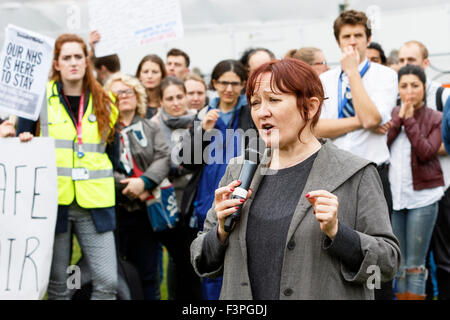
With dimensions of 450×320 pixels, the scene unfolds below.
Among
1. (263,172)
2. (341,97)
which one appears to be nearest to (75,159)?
(341,97)

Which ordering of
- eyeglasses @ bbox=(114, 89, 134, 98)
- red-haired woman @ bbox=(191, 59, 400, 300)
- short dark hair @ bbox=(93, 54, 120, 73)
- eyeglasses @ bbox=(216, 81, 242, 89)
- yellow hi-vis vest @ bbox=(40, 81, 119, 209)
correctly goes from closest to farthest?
red-haired woman @ bbox=(191, 59, 400, 300)
yellow hi-vis vest @ bbox=(40, 81, 119, 209)
eyeglasses @ bbox=(216, 81, 242, 89)
eyeglasses @ bbox=(114, 89, 134, 98)
short dark hair @ bbox=(93, 54, 120, 73)

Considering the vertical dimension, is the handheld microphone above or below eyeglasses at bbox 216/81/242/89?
below

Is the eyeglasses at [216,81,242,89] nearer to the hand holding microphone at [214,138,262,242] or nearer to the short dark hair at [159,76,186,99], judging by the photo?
the short dark hair at [159,76,186,99]

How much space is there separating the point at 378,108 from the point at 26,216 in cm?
235

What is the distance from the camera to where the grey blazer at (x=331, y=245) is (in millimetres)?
2088

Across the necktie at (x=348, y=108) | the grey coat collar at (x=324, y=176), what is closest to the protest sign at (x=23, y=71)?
the necktie at (x=348, y=108)

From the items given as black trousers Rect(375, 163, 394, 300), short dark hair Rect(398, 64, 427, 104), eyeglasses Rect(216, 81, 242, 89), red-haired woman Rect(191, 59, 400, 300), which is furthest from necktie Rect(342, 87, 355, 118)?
red-haired woman Rect(191, 59, 400, 300)

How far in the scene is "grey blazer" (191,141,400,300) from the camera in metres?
2.09

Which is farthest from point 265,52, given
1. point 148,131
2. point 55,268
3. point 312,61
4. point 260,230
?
point 260,230

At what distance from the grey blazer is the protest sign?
2.25 m

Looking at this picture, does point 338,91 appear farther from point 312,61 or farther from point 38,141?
point 38,141

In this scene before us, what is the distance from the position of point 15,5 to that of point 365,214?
8062 millimetres

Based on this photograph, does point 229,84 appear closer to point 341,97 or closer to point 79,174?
point 341,97

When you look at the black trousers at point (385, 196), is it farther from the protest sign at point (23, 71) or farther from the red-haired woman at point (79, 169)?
the protest sign at point (23, 71)
